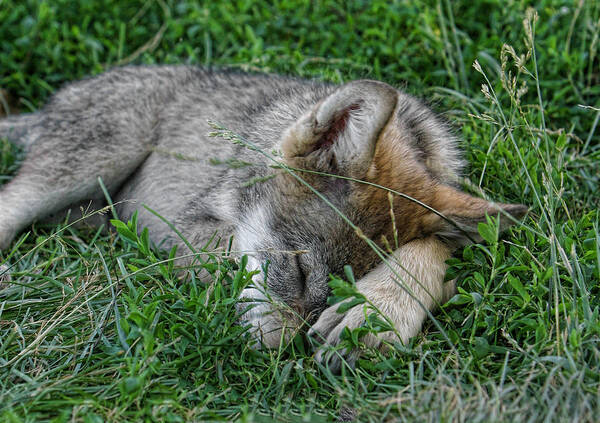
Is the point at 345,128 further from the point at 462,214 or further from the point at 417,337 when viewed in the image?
the point at 417,337

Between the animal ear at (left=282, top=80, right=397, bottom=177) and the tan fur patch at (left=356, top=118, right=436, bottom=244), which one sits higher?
the animal ear at (left=282, top=80, right=397, bottom=177)

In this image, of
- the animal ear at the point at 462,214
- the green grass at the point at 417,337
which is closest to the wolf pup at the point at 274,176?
the animal ear at the point at 462,214

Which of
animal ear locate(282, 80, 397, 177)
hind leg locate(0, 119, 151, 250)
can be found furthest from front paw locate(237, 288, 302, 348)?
hind leg locate(0, 119, 151, 250)

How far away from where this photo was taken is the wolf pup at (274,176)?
283cm

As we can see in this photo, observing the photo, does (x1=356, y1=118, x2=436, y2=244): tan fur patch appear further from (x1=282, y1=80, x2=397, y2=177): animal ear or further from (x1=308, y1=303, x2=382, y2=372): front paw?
(x1=308, y1=303, x2=382, y2=372): front paw

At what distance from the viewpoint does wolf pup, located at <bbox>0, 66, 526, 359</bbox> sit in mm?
2826

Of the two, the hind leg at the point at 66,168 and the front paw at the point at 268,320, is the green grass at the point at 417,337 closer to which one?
the front paw at the point at 268,320

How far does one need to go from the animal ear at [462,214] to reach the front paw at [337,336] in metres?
0.55

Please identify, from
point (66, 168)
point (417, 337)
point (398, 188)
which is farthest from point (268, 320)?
point (66, 168)

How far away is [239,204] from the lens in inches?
135

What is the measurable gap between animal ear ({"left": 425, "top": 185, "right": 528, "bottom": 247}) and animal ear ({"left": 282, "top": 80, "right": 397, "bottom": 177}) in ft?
1.32

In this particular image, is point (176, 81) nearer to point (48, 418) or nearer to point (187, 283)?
point (187, 283)

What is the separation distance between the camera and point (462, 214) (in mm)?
2848

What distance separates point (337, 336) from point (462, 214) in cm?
79
